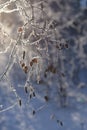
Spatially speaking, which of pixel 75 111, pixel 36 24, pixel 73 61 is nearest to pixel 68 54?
pixel 73 61

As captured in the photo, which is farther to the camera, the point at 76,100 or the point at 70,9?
the point at 70,9

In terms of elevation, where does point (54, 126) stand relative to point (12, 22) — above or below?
below

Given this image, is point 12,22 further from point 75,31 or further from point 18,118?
point 18,118

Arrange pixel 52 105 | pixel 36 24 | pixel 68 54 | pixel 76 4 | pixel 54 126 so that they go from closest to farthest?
pixel 36 24, pixel 54 126, pixel 52 105, pixel 68 54, pixel 76 4

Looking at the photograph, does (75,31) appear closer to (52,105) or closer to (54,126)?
(52,105)

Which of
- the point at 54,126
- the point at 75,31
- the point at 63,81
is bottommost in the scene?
the point at 54,126

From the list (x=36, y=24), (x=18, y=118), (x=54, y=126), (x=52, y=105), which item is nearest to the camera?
(x=36, y=24)
